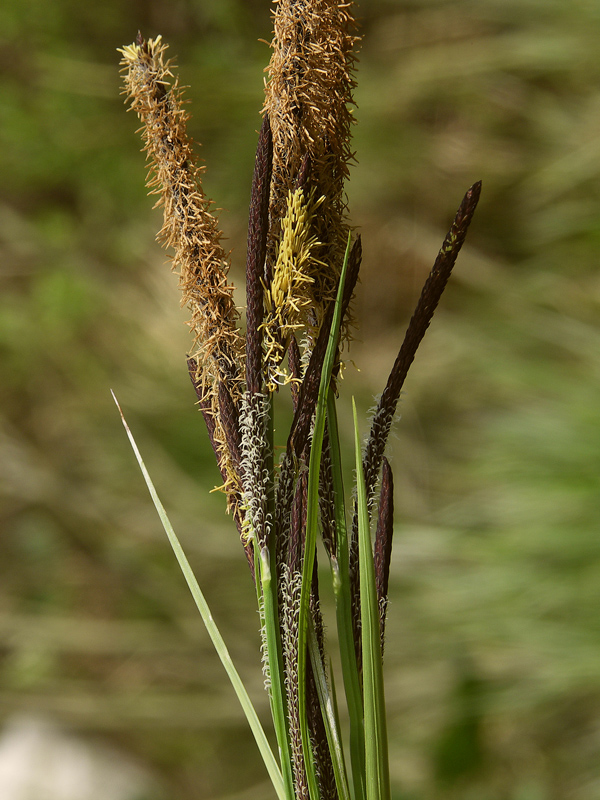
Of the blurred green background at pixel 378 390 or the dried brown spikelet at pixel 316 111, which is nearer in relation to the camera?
the dried brown spikelet at pixel 316 111

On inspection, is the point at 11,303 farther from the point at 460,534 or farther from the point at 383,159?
the point at 460,534

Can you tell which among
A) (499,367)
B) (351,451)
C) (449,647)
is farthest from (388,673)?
(499,367)

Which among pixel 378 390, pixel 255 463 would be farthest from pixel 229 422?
pixel 378 390

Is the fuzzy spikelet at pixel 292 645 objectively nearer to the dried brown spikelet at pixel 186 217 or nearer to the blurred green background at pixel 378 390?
the dried brown spikelet at pixel 186 217

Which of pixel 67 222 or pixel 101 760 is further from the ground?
pixel 67 222

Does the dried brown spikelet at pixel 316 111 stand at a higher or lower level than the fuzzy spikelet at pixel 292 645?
higher

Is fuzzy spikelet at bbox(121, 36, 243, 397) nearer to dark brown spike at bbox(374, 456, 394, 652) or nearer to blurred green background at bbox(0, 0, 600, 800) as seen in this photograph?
dark brown spike at bbox(374, 456, 394, 652)

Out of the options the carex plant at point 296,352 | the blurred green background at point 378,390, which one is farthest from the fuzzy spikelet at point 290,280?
the blurred green background at point 378,390
